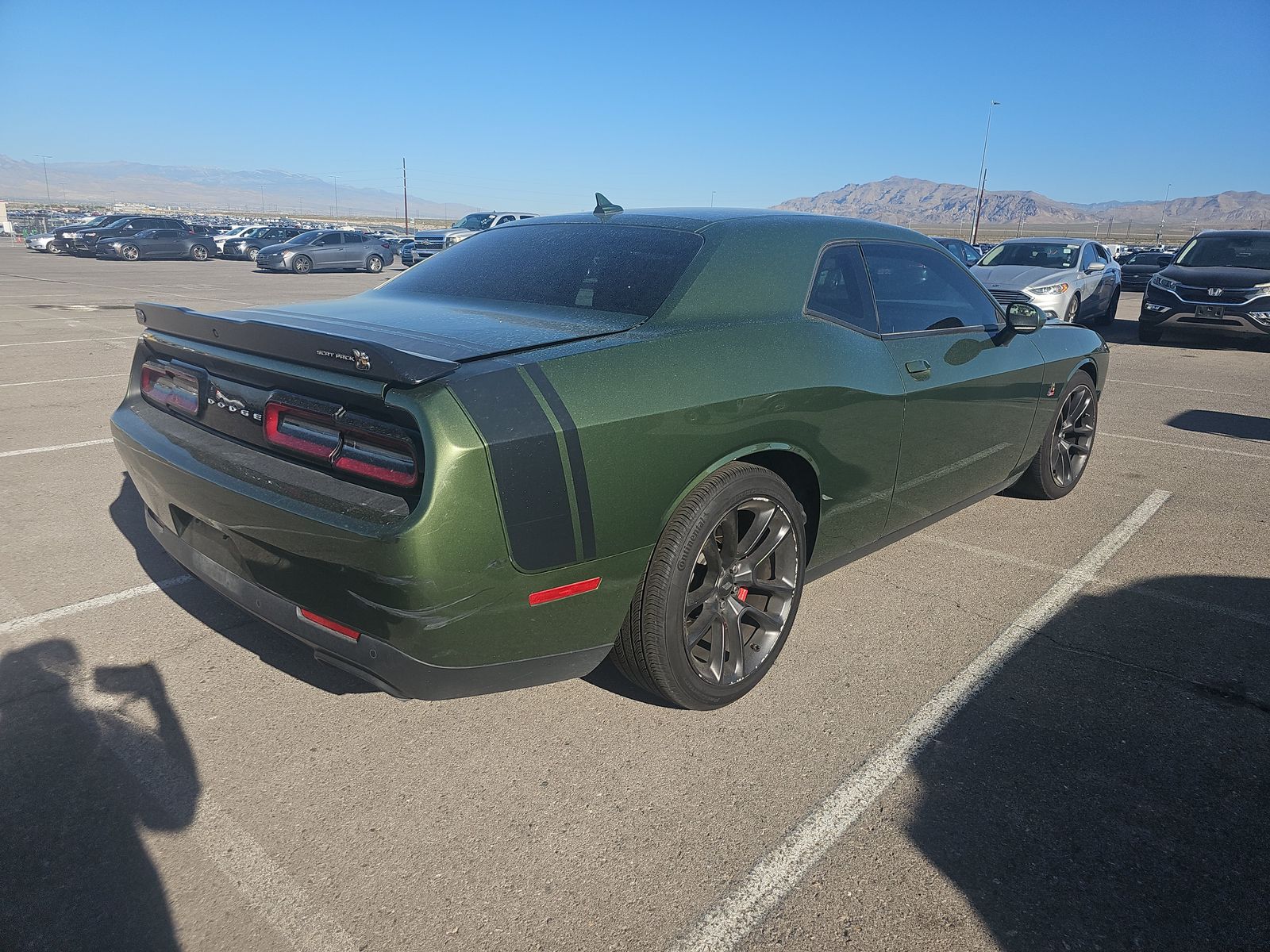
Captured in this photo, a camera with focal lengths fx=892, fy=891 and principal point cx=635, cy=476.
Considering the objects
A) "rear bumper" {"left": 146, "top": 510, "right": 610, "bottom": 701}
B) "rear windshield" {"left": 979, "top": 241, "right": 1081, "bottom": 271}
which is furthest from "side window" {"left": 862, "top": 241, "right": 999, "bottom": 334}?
"rear windshield" {"left": 979, "top": 241, "right": 1081, "bottom": 271}

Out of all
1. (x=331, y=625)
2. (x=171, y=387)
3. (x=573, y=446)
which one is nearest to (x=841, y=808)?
(x=573, y=446)

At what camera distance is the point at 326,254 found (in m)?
29.2

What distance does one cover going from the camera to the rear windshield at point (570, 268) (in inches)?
118

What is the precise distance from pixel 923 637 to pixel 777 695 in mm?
802

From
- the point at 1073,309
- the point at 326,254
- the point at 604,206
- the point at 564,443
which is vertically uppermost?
the point at 604,206

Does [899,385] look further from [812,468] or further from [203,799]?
[203,799]

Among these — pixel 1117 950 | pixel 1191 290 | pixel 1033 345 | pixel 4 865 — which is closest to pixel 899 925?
pixel 1117 950

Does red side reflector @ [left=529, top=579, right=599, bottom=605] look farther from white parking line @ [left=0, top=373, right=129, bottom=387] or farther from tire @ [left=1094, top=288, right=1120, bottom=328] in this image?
tire @ [left=1094, top=288, right=1120, bottom=328]

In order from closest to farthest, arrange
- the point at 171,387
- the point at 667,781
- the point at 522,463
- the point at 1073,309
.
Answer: the point at 522,463 → the point at 667,781 → the point at 171,387 → the point at 1073,309

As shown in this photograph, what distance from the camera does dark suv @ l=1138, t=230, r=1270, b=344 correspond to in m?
12.3

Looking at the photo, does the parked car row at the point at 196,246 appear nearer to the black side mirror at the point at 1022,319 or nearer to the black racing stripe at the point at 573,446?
the black side mirror at the point at 1022,319

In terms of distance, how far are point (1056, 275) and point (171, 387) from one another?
12.9 m

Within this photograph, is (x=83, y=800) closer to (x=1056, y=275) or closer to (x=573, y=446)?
(x=573, y=446)

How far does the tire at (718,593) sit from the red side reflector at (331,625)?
0.80 metres
